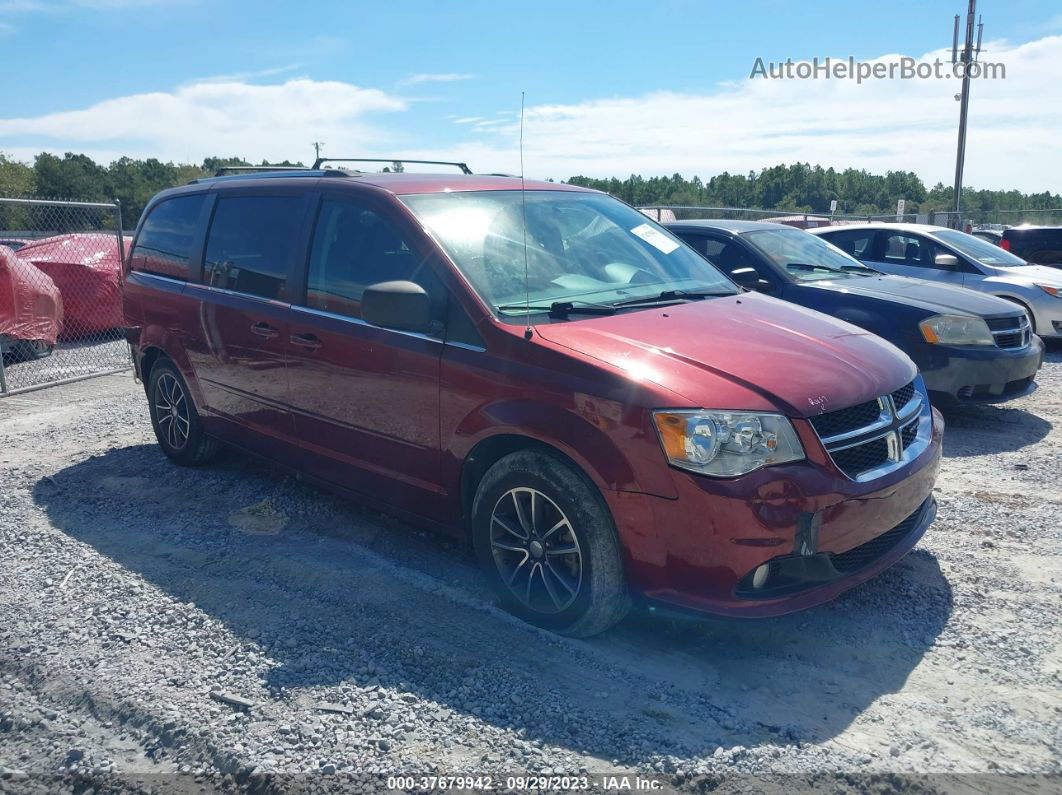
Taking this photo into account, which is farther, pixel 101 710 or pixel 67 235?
pixel 67 235

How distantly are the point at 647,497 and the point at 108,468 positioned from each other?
470 centimetres

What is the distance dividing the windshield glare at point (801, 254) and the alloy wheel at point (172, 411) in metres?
4.88

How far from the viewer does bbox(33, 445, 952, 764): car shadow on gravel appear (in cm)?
315

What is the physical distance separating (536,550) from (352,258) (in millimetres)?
1865

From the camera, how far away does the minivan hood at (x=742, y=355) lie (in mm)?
3377

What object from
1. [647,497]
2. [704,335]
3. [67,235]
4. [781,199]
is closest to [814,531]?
[647,497]

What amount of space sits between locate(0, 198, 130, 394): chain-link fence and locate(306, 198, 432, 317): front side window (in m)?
6.24

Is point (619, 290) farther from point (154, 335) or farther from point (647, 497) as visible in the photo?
point (154, 335)

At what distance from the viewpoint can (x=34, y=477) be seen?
20.4 feet

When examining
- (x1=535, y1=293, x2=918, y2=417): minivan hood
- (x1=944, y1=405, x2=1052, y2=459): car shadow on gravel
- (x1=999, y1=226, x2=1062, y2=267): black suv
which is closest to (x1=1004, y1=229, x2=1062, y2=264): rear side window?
(x1=999, y1=226, x2=1062, y2=267): black suv

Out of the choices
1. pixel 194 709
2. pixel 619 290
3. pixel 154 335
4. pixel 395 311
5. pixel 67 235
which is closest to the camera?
pixel 194 709

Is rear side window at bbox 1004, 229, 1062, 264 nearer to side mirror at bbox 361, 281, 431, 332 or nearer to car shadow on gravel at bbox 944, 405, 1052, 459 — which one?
car shadow on gravel at bbox 944, 405, 1052, 459

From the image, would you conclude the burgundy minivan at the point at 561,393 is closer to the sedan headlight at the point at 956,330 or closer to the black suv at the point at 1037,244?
the sedan headlight at the point at 956,330

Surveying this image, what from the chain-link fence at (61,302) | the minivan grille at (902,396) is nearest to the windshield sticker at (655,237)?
the minivan grille at (902,396)
